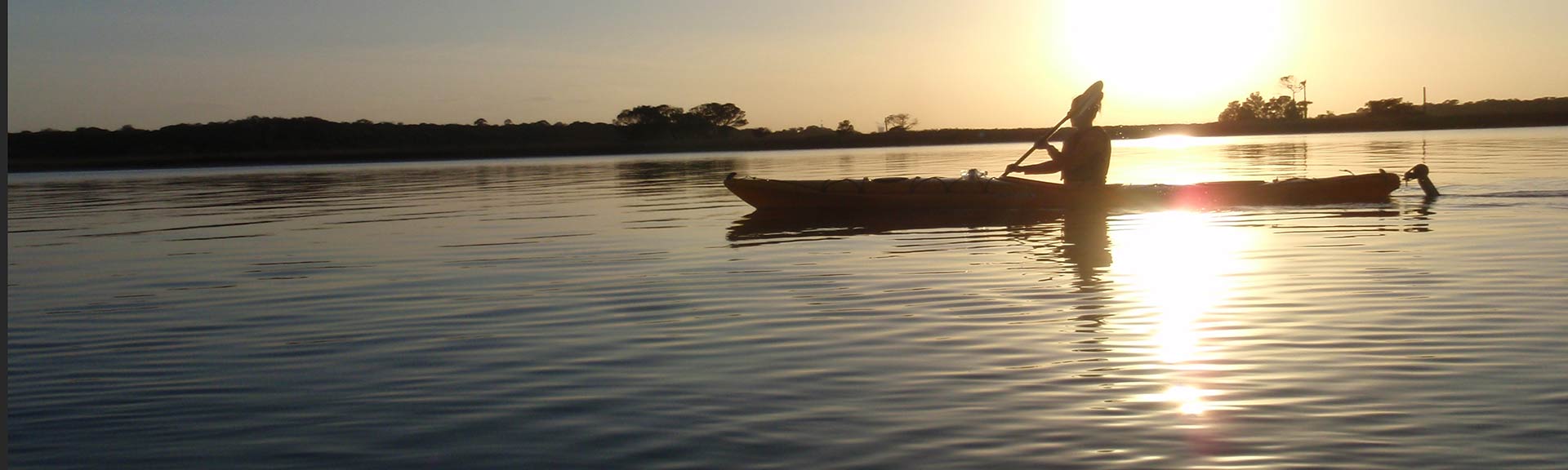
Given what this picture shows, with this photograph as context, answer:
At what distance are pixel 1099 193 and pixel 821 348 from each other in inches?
454

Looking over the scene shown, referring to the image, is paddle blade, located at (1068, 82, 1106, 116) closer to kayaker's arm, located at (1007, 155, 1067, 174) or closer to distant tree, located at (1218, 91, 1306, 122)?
kayaker's arm, located at (1007, 155, 1067, 174)

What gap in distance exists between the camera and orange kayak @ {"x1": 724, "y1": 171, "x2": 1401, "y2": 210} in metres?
18.4

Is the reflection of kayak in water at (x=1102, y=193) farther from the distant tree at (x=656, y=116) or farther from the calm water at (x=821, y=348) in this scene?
the distant tree at (x=656, y=116)

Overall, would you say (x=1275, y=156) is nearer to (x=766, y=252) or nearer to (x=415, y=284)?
(x=766, y=252)

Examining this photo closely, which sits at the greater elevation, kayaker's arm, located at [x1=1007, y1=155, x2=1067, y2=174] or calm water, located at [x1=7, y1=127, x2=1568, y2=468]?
kayaker's arm, located at [x1=1007, y1=155, x2=1067, y2=174]

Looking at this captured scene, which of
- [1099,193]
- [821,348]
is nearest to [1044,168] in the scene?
[1099,193]

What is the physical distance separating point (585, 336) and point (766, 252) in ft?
18.2

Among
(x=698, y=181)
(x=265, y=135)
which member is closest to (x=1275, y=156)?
(x=698, y=181)

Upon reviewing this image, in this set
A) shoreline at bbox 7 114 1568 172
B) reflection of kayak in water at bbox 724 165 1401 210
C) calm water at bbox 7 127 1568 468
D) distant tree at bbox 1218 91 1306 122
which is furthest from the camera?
distant tree at bbox 1218 91 1306 122

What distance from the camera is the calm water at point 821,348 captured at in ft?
18.3

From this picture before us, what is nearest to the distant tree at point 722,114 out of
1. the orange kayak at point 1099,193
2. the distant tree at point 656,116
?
the distant tree at point 656,116

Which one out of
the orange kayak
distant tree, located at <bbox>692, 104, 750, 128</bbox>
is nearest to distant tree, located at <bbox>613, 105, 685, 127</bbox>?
distant tree, located at <bbox>692, 104, 750, 128</bbox>

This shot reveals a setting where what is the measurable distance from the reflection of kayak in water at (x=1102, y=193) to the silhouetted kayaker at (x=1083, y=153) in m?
0.27

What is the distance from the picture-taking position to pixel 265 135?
356 feet
